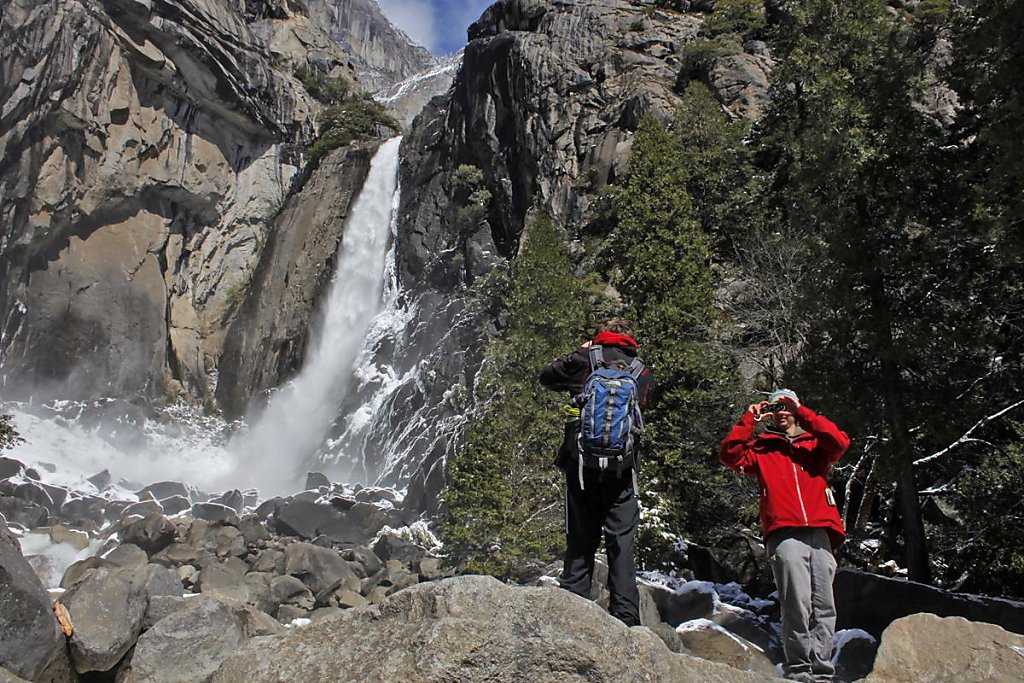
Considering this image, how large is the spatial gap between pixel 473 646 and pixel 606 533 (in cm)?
140

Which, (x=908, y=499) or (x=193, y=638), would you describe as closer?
(x=193, y=638)

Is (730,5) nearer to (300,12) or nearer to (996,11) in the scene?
(996,11)

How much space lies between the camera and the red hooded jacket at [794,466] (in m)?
3.82

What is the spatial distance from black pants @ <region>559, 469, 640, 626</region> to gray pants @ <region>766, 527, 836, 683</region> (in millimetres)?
735

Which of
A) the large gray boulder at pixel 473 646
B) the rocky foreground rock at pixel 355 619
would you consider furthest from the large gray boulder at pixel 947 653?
the large gray boulder at pixel 473 646

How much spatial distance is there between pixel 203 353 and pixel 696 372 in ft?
89.9

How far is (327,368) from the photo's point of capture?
2969cm

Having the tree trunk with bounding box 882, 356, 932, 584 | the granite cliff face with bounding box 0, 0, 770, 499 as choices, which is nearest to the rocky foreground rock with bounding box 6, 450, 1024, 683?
the tree trunk with bounding box 882, 356, 932, 584

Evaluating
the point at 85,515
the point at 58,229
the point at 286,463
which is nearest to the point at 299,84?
the point at 58,229

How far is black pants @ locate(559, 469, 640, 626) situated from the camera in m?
3.80

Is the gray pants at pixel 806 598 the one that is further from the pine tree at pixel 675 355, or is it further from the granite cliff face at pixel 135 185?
the granite cliff face at pixel 135 185

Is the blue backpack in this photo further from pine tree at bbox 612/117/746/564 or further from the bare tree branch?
pine tree at bbox 612/117/746/564

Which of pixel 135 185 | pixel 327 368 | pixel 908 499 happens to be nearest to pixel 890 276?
pixel 908 499

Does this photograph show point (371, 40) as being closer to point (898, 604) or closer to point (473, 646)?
point (898, 604)
